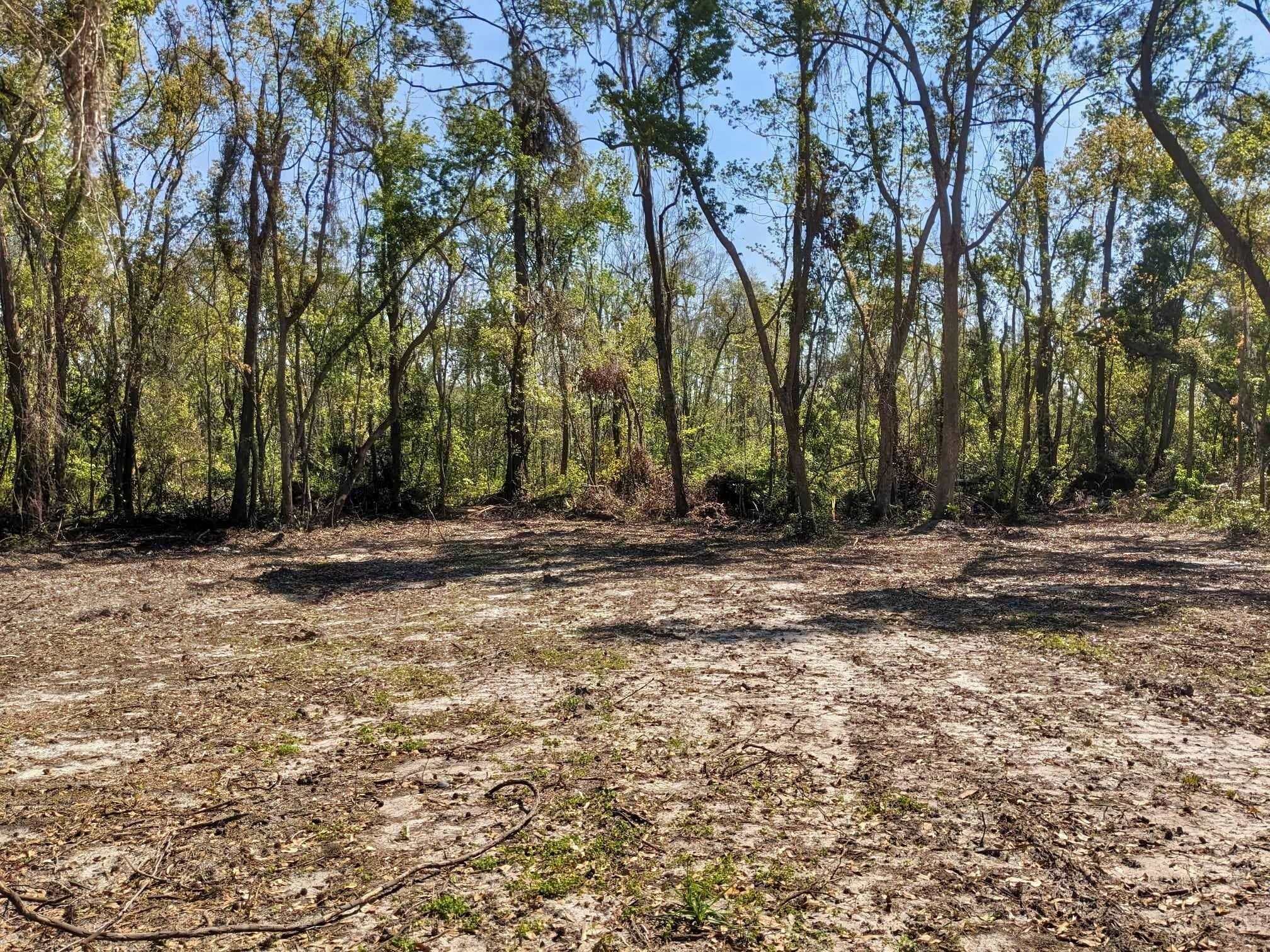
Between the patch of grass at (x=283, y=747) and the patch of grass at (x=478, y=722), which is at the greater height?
the patch of grass at (x=283, y=747)

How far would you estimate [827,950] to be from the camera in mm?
2166

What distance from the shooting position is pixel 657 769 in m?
3.45

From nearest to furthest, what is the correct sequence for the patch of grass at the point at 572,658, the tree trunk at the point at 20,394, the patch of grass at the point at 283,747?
the patch of grass at the point at 283,747
the patch of grass at the point at 572,658
the tree trunk at the point at 20,394

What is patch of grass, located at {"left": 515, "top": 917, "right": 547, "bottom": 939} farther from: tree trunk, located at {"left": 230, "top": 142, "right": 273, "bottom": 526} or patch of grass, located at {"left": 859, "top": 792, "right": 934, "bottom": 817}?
tree trunk, located at {"left": 230, "top": 142, "right": 273, "bottom": 526}

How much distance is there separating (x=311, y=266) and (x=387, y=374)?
3.74m

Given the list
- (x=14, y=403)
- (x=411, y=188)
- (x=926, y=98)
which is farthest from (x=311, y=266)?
(x=926, y=98)

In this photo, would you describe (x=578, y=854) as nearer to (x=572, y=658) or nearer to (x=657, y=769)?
(x=657, y=769)

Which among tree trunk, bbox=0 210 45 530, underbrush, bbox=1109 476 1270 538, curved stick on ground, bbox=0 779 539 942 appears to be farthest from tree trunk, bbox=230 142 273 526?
underbrush, bbox=1109 476 1270 538

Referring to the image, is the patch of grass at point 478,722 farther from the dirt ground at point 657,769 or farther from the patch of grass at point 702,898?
the patch of grass at point 702,898

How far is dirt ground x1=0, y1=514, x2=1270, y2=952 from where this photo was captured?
2.37 meters

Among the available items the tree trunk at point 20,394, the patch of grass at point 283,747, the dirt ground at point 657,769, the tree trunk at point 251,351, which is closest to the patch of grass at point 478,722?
the dirt ground at point 657,769

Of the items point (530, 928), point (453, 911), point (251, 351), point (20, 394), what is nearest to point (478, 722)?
point (453, 911)

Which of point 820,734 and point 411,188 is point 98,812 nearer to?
point 820,734

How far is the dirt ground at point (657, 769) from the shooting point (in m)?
2.37
